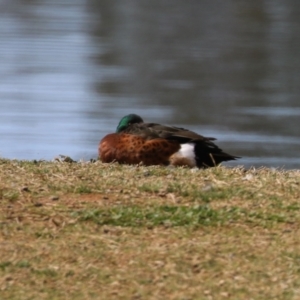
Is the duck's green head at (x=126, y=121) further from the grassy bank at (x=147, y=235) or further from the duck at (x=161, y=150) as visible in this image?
the grassy bank at (x=147, y=235)

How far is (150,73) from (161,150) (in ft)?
19.4

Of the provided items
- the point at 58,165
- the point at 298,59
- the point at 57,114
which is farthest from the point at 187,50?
the point at 58,165

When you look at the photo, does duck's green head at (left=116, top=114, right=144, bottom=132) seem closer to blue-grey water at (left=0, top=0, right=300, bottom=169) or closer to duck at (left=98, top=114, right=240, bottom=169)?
duck at (left=98, top=114, right=240, bottom=169)

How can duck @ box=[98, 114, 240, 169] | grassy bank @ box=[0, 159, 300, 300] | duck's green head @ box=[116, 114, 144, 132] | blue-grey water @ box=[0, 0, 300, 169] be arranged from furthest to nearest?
blue-grey water @ box=[0, 0, 300, 169], duck's green head @ box=[116, 114, 144, 132], duck @ box=[98, 114, 240, 169], grassy bank @ box=[0, 159, 300, 300]

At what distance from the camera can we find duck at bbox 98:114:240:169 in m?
6.81

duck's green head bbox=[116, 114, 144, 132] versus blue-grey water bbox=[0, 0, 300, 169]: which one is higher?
blue-grey water bbox=[0, 0, 300, 169]

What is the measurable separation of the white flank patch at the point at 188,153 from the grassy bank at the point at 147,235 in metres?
1.26

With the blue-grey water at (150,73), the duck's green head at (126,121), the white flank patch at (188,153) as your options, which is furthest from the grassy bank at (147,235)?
the blue-grey water at (150,73)

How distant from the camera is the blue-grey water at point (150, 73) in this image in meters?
9.79

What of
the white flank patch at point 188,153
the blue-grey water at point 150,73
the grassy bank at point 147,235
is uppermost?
the blue-grey water at point 150,73

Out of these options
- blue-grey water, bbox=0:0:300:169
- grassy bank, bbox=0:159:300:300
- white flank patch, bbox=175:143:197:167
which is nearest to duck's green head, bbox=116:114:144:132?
white flank patch, bbox=175:143:197:167

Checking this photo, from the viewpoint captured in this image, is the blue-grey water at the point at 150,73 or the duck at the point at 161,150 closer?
the duck at the point at 161,150

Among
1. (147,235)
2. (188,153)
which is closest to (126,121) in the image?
(188,153)

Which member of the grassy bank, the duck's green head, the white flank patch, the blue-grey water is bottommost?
the grassy bank
